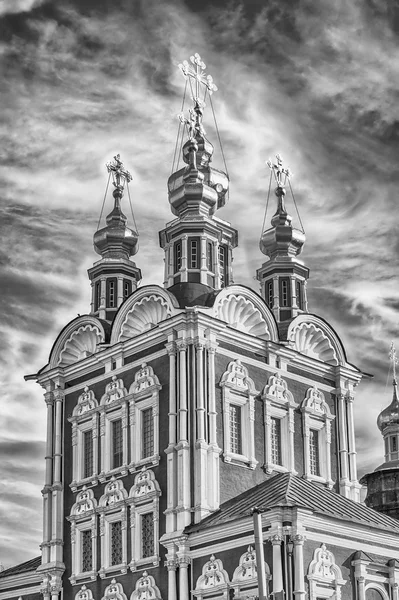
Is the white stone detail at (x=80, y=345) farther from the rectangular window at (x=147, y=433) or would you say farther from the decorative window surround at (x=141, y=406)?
the rectangular window at (x=147, y=433)

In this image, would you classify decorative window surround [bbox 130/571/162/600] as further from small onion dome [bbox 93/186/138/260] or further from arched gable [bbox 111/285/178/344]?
small onion dome [bbox 93/186/138/260]

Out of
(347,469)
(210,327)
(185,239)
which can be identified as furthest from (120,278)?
(347,469)

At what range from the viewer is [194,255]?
1336 inches

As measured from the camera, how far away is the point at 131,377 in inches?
1298

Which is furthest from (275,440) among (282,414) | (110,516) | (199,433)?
(110,516)

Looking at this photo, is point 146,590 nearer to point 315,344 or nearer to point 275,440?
point 275,440

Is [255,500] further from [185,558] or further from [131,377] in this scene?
[131,377]

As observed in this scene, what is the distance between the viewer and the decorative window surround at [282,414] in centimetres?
3262

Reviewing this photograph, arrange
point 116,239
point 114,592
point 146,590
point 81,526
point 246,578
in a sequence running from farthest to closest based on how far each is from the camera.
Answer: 1. point 116,239
2. point 81,526
3. point 114,592
4. point 146,590
5. point 246,578

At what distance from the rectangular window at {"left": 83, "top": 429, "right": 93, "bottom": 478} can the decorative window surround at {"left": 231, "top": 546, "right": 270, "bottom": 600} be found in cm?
716

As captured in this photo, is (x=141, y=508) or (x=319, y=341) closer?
(x=141, y=508)

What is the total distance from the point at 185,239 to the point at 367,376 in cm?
705

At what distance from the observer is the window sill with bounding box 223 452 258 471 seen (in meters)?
31.0

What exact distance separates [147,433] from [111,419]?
1.50 meters
